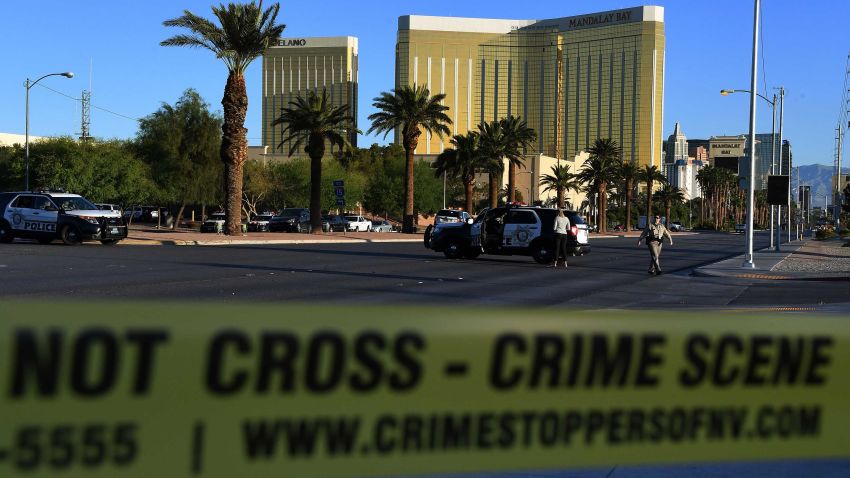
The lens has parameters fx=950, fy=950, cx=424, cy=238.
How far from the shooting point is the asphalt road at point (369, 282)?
1716cm

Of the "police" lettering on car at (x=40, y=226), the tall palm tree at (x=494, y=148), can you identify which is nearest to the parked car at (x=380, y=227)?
the tall palm tree at (x=494, y=148)

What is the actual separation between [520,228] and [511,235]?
0.37m

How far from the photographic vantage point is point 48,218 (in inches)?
1321

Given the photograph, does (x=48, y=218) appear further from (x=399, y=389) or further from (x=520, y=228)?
(x=399, y=389)

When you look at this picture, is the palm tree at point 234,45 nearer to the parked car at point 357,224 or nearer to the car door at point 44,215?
the car door at point 44,215

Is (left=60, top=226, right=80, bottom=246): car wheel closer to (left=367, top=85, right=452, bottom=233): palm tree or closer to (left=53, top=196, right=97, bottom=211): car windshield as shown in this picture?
(left=53, top=196, right=97, bottom=211): car windshield

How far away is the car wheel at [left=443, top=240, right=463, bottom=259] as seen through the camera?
31.9 meters

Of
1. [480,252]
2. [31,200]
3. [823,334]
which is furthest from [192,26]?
[823,334]

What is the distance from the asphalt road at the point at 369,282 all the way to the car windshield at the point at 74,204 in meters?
3.00

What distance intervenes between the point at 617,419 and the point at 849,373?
74cm

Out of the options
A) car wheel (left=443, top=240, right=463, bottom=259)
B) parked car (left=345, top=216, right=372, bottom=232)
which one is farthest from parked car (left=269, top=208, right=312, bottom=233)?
car wheel (left=443, top=240, right=463, bottom=259)

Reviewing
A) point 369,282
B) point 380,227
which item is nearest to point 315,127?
point 380,227

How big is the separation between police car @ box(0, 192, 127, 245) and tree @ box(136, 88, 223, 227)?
105 feet

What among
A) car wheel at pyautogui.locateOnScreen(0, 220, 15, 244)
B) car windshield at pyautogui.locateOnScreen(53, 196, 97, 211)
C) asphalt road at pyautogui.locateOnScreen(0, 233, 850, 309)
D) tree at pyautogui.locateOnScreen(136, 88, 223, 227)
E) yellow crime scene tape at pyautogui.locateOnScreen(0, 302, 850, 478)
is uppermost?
tree at pyautogui.locateOnScreen(136, 88, 223, 227)
